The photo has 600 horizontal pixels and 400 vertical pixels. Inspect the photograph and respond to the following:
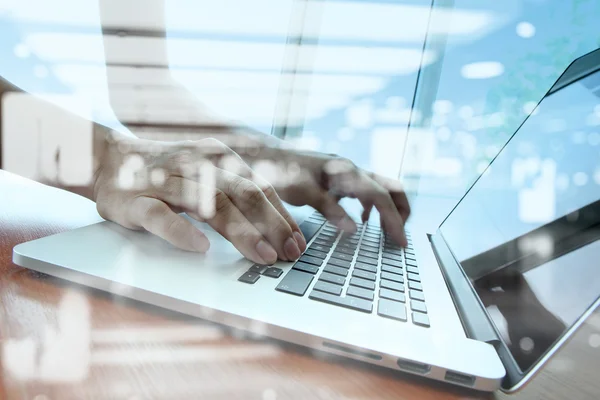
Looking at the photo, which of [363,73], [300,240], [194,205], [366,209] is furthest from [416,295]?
[363,73]

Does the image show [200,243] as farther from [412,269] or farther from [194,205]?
[412,269]

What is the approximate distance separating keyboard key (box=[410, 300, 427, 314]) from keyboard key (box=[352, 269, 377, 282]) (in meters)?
0.05

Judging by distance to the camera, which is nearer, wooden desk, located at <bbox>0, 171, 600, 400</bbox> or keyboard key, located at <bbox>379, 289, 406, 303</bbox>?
wooden desk, located at <bbox>0, 171, 600, 400</bbox>

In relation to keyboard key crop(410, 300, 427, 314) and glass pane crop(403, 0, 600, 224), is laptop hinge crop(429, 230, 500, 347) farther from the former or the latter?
glass pane crop(403, 0, 600, 224)

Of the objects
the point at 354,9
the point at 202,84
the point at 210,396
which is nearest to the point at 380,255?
the point at 210,396

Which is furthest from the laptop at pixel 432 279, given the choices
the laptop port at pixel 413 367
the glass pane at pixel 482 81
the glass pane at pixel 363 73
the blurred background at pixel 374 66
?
the glass pane at pixel 363 73

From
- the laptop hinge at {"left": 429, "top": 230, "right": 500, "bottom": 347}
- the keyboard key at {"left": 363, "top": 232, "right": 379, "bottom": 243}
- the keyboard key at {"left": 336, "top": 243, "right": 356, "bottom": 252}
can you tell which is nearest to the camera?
the laptop hinge at {"left": 429, "top": 230, "right": 500, "bottom": 347}

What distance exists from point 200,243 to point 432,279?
27 cm

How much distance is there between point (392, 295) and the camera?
1.02ft

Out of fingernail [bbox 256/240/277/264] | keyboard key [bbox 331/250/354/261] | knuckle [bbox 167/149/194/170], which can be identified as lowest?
keyboard key [bbox 331/250/354/261]

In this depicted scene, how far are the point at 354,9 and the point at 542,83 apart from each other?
1.36 metres

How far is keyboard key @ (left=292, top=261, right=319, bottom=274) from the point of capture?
33 centimetres

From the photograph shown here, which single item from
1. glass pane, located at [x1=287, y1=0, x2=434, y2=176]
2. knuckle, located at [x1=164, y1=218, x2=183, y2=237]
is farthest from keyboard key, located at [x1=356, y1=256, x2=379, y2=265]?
glass pane, located at [x1=287, y1=0, x2=434, y2=176]

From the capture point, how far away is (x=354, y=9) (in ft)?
8.62
